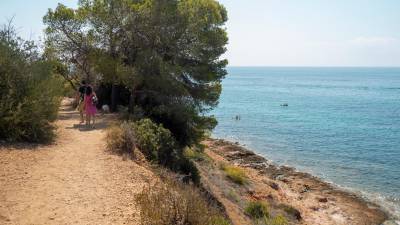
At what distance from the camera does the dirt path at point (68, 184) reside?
9391 mm

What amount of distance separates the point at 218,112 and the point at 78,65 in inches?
1764

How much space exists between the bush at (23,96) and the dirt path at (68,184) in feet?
2.62

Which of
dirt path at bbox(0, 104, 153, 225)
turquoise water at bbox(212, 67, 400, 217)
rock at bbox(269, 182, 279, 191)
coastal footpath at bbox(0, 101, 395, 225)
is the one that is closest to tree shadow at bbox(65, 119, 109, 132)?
coastal footpath at bbox(0, 101, 395, 225)

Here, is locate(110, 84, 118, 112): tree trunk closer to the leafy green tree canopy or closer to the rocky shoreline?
the leafy green tree canopy

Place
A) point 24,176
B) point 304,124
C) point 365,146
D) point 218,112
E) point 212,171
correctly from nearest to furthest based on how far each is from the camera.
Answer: point 24,176, point 212,171, point 365,146, point 304,124, point 218,112

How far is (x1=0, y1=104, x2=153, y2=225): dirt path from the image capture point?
30.8 ft

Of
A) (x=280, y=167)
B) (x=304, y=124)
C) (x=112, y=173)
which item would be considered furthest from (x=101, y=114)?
(x=304, y=124)

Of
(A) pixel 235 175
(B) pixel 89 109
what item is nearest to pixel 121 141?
(B) pixel 89 109

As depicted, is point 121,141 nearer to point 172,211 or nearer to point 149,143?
point 149,143

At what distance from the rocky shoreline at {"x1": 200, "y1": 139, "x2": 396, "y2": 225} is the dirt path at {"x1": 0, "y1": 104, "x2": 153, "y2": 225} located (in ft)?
41.5

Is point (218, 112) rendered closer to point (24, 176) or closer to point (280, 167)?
point (280, 167)

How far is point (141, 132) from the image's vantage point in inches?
676

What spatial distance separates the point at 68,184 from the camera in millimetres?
11359

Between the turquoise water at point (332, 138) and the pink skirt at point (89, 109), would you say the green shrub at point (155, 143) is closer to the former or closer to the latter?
the pink skirt at point (89, 109)
